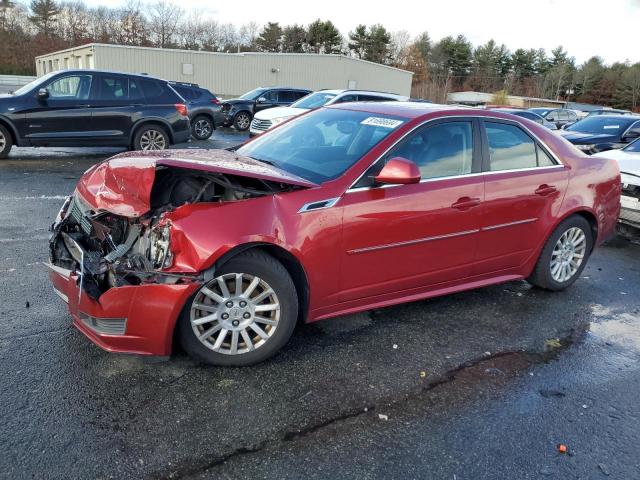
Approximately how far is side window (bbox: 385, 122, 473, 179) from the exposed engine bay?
40.8 inches

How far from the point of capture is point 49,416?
8.67ft

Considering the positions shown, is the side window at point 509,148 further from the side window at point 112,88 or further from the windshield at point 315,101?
the windshield at point 315,101

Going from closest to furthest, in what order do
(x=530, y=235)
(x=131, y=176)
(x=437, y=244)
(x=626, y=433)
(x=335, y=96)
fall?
(x=626, y=433) → (x=131, y=176) → (x=437, y=244) → (x=530, y=235) → (x=335, y=96)

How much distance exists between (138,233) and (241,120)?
650 inches

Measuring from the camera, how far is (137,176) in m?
3.13

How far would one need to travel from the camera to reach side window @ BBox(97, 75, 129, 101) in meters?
10.1

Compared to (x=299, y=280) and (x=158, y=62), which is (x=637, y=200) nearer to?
(x=299, y=280)

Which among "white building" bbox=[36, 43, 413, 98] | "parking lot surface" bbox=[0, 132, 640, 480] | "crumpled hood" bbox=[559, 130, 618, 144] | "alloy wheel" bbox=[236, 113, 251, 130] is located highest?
"white building" bbox=[36, 43, 413, 98]

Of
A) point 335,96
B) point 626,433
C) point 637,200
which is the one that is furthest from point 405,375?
point 335,96

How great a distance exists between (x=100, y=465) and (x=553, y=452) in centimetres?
222

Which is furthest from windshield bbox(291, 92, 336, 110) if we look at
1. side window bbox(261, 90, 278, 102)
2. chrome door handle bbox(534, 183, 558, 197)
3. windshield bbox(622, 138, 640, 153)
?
chrome door handle bbox(534, 183, 558, 197)

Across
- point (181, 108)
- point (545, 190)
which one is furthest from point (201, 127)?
point (545, 190)

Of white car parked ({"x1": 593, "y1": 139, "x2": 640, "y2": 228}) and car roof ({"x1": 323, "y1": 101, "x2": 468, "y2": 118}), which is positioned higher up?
car roof ({"x1": 323, "y1": 101, "x2": 468, "y2": 118})

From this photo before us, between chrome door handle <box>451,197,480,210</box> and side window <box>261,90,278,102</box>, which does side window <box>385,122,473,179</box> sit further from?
side window <box>261,90,278,102</box>
